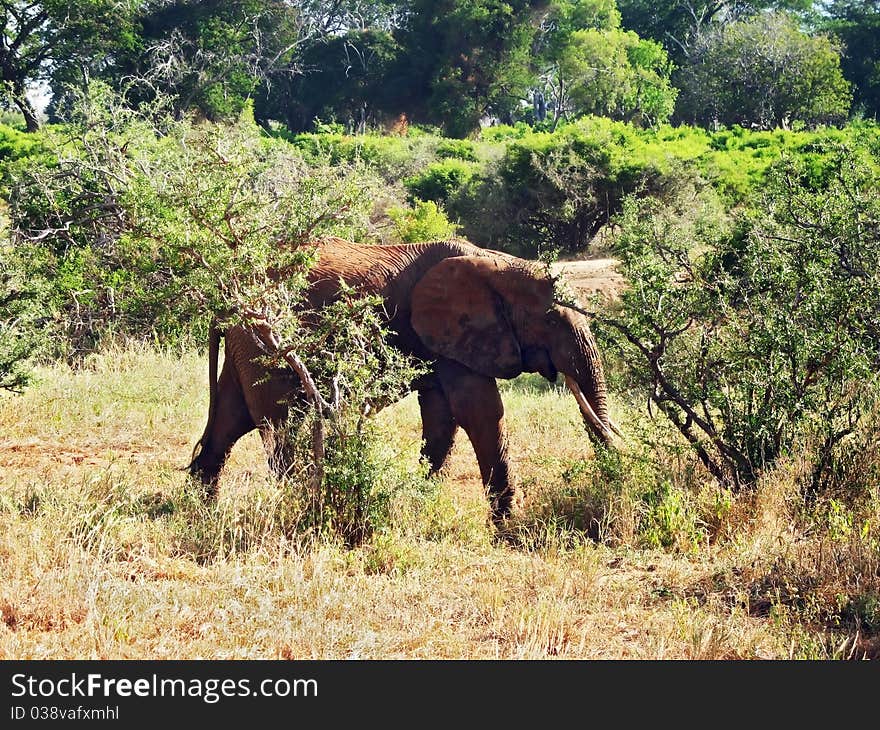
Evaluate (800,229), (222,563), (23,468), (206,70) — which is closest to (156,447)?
(23,468)

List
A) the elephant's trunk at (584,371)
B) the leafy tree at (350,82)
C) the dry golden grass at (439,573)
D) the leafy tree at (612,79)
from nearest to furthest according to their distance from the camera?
the dry golden grass at (439,573) → the elephant's trunk at (584,371) → the leafy tree at (612,79) → the leafy tree at (350,82)

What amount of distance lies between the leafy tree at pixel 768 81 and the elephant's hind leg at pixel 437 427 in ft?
108

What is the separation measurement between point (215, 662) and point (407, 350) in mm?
3906

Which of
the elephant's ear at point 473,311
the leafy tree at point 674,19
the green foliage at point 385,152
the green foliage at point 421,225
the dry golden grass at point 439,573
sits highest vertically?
the leafy tree at point 674,19

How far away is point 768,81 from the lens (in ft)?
129

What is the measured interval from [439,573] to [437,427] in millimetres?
2589

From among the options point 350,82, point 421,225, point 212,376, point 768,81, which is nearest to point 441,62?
point 350,82

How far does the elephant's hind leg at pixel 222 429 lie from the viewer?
26.4 ft

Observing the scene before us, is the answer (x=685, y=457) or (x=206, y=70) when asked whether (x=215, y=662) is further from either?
(x=206, y=70)

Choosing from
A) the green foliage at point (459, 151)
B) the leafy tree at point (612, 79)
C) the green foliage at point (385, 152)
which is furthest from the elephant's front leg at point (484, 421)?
the leafy tree at point (612, 79)

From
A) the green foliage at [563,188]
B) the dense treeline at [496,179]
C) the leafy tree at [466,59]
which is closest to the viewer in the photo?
the dense treeline at [496,179]

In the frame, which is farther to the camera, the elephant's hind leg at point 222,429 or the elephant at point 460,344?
the elephant's hind leg at point 222,429

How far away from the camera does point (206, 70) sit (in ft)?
124

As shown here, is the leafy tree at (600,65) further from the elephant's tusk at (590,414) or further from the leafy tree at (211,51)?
the elephant's tusk at (590,414)
